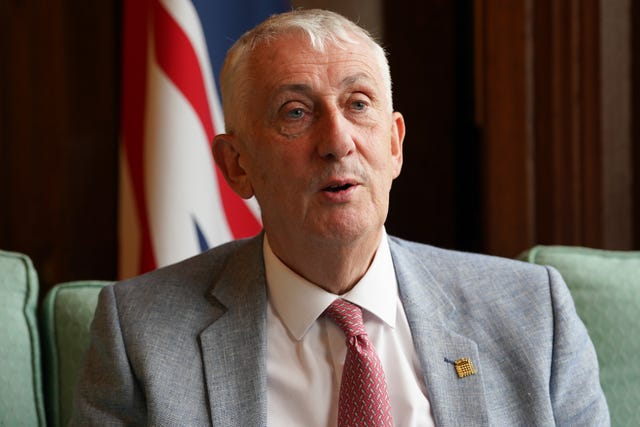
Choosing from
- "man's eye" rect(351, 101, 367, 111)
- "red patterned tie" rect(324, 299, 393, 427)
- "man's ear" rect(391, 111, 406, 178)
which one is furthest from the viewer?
"man's ear" rect(391, 111, 406, 178)

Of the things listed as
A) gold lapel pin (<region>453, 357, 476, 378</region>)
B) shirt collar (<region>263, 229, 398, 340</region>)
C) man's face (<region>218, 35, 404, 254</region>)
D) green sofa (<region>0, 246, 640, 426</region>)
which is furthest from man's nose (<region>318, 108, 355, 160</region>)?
green sofa (<region>0, 246, 640, 426</region>)

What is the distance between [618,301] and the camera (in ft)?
6.67

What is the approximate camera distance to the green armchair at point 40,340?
1949 millimetres

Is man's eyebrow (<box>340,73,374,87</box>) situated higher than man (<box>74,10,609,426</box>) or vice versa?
man's eyebrow (<box>340,73,374,87</box>)

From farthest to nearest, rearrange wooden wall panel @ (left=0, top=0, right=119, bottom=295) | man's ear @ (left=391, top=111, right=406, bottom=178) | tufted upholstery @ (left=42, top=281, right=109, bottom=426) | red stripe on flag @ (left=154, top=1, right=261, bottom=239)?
wooden wall panel @ (left=0, top=0, right=119, bottom=295)
red stripe on flag @ (left=154, top=1, right=261, bottom=239)
tufted upholstery @ (left=42, top=281, right=109, bottom=426)
man's ear @ (left=391, top=111, right=406, bottom=178)

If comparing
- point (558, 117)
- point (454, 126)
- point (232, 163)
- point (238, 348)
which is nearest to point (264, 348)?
point (238, 348)

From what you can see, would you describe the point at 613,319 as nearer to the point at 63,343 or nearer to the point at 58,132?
the point at 63,343

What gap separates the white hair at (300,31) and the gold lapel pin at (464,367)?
53 centimetres

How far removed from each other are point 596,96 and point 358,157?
122cm

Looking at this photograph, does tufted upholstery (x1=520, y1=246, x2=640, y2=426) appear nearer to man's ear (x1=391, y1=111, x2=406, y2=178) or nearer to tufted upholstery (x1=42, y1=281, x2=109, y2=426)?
man's ear (x1=391, y1=111, x2=406, y2=178)

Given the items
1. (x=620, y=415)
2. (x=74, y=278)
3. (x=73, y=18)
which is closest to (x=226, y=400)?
(x=620, y=415)

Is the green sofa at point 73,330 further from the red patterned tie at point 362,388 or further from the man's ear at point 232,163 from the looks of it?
the red patterned tie at point 362,388

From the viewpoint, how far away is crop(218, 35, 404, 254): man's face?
1.70 m

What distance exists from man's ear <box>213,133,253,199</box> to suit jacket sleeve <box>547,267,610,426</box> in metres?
0.66
